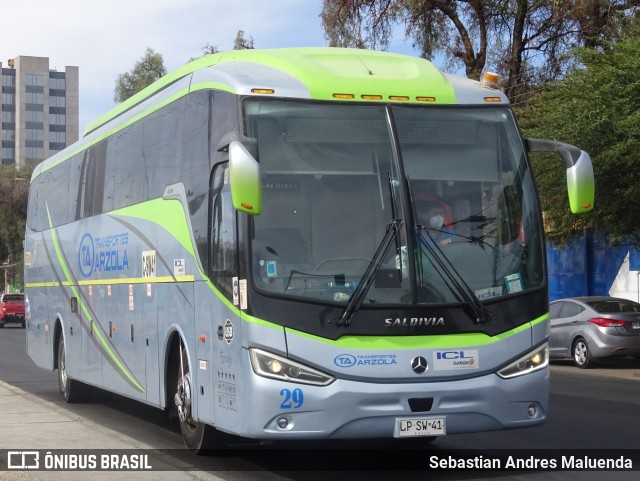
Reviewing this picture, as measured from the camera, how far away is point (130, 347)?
42.3 feet

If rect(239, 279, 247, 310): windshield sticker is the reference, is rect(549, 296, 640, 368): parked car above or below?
below

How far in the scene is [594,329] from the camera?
22.6 m

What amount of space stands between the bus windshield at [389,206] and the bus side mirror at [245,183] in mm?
618

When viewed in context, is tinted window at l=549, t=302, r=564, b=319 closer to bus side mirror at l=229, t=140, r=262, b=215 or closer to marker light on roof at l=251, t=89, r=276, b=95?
marker light on roof at l=251, t=89, r=276, b=95

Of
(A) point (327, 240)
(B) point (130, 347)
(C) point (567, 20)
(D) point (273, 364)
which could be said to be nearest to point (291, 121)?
(A) point (327, 240)

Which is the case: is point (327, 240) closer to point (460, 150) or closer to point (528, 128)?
point (460, 150)

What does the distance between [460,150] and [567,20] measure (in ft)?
78.6

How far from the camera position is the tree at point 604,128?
2150 centimetres

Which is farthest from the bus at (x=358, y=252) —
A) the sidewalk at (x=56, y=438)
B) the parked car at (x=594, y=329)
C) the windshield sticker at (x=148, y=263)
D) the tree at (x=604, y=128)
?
the parked car at (x=594, y=329)

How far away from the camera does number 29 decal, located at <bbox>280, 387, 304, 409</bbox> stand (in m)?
8.65

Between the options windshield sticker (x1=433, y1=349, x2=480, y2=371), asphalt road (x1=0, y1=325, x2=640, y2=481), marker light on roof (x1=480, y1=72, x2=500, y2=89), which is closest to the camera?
windshield sticker (x1=433, y1=349, x2=480, y2=371)

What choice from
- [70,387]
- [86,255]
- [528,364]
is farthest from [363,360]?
[70,387]

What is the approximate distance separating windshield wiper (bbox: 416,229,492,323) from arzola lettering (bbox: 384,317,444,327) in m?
0.28

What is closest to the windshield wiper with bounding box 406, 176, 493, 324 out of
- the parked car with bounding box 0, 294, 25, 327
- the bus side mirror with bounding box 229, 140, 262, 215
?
the bus side mirror with bounding box 229, 140, 262, 215
